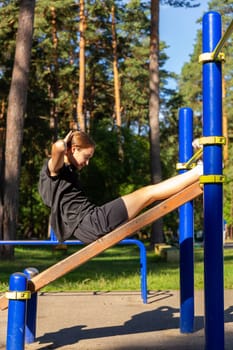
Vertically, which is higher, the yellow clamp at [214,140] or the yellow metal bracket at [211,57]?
the yellow metal bracket at [211,57]

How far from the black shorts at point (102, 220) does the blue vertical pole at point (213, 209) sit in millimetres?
830

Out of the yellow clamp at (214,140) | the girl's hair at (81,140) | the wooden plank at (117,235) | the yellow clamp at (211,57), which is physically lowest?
the wooden plank at (117,235)

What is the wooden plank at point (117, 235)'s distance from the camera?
3895 millimetres

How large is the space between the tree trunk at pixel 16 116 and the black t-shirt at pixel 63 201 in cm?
1109

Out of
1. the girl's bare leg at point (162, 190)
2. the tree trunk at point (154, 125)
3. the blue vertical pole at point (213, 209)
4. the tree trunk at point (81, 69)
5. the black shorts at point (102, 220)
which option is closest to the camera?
the blue vertical pole at point (213, 209)

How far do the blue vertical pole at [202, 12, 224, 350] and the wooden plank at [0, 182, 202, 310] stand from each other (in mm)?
378

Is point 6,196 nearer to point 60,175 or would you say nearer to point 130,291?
point 130,291

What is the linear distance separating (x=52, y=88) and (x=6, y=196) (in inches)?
794

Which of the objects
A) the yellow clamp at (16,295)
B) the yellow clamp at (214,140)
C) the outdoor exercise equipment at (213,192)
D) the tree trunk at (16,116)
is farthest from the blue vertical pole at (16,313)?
the tree trunk at (16,116)

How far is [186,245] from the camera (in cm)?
546

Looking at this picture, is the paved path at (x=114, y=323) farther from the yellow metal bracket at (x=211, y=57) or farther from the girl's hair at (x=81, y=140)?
the yellow metal bracket at (x=211, y=57)

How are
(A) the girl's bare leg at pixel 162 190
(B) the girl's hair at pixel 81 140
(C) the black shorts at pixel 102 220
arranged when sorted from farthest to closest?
1. (B) the girl's hair at pixel 81 140
2. (C) the black shorts at pixel 102 220
3. (A) the girl's bare leg at pixel 162 190

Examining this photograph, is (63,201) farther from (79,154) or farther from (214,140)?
(214,140)

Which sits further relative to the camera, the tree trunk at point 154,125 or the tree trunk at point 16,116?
the tree trunk at point 154,125
